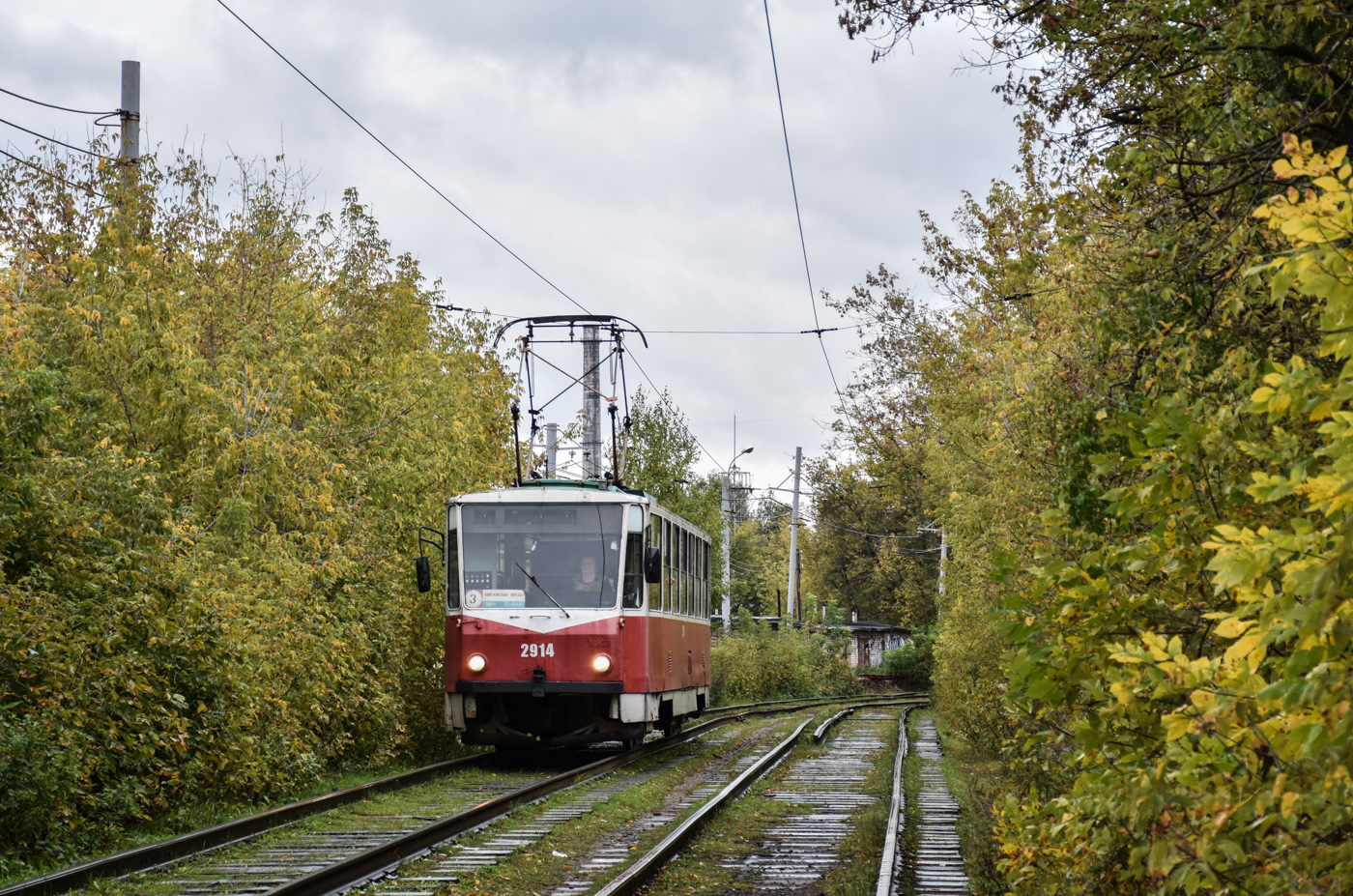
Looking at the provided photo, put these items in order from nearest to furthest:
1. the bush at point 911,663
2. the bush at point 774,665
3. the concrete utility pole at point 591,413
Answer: the concrete utility pole at point 591,413 → the bush at point 774,665 → the bush at point 911,663

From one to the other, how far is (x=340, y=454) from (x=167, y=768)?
6075 millimetres

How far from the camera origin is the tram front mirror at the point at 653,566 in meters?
15.7

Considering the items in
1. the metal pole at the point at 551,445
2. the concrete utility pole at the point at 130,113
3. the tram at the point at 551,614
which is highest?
the concrete utility pole at the point at 130,113

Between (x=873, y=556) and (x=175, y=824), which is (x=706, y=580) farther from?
(x=873, y=556)

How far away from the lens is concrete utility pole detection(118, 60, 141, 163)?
1488 cm

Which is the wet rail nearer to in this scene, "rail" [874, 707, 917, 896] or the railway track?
"rail" [874, 707, 917, 896]

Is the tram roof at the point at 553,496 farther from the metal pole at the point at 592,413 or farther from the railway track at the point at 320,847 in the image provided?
the metal pole at the point at 592,413

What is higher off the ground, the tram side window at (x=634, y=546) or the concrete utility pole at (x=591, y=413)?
the concrete utility pole at (x=591, y=413)

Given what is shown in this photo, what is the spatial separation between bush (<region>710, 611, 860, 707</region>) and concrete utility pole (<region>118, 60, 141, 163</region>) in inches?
992

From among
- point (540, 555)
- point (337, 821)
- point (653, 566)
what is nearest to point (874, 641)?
point (540, 555)

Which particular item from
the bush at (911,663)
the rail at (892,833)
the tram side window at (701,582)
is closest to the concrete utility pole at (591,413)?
the tram side window at (701,582)

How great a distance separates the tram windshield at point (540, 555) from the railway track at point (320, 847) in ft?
8.27

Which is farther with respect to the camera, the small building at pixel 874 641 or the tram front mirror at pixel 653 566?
the small building at pixel 874 641

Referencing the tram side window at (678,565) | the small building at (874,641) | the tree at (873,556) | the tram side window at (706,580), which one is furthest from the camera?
the small building at (874,641)
